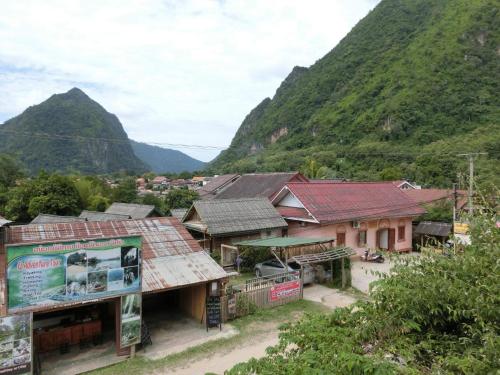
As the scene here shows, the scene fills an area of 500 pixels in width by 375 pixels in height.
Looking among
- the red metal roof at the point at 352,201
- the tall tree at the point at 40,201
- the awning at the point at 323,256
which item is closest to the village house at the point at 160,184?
the tall tree at the point at 40,201

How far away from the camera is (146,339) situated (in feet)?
37.6

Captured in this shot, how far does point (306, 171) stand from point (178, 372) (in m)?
55.6

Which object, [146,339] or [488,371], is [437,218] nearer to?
[146,339]

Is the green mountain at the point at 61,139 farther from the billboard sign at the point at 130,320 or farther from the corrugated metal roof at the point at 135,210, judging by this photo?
the billboard sign at the point at 130,320

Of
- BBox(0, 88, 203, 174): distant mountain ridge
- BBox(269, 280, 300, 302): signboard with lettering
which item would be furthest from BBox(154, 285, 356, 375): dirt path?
BBox(0, 88, 203, 174): distant mountain ridge

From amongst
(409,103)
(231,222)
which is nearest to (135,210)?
(231,222)

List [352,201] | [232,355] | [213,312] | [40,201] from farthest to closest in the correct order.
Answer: [40,201], [352,201], [213,312], [232,355]

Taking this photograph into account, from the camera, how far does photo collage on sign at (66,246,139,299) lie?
9766 mm

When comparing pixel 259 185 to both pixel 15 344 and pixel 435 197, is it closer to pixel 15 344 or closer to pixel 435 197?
pixel 435 197

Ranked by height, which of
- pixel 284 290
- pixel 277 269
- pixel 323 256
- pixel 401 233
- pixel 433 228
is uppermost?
pixel 323 256

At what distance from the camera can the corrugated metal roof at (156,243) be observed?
39.0ft

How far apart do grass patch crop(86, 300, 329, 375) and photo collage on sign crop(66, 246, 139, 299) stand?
2.21 m

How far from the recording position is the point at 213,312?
1275cm

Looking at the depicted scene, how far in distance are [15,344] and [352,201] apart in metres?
22.0
